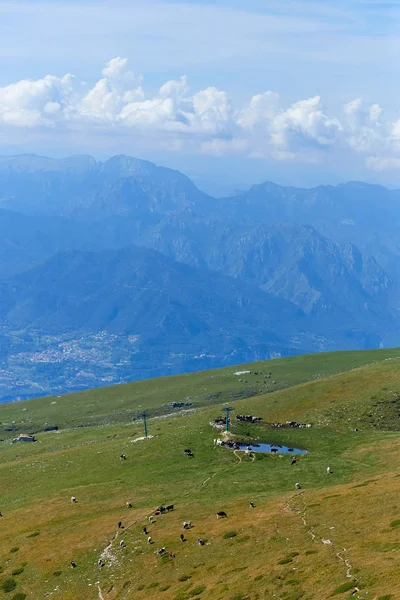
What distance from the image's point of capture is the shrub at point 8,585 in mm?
72125

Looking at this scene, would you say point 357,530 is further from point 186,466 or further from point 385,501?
point 186,466

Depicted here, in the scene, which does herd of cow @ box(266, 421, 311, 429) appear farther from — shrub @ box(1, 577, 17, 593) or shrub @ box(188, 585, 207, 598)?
shrub @ box(188, 585, 207, 598)

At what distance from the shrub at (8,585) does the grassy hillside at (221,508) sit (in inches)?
7.6

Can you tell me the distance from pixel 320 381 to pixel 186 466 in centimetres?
6051

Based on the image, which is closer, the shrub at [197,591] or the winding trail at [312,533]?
the winding trail at [312,533]

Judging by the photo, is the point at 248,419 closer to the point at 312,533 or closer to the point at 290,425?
the point at 290,425

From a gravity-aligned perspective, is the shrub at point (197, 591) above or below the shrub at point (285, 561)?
below

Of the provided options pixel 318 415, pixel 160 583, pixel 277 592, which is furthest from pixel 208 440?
pixel 277 592

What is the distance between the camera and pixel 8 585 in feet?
239

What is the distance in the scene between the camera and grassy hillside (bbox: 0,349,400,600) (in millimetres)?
59344

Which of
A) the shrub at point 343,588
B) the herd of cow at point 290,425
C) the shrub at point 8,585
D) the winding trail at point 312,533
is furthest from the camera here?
the herd of cow at point 290,425

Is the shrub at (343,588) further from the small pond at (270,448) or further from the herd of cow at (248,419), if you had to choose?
the herd of cow at (248,419)

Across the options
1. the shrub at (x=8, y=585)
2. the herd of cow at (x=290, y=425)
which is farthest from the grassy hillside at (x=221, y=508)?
the herd of cow at (x=290, y=425)

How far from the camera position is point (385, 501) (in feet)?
236
